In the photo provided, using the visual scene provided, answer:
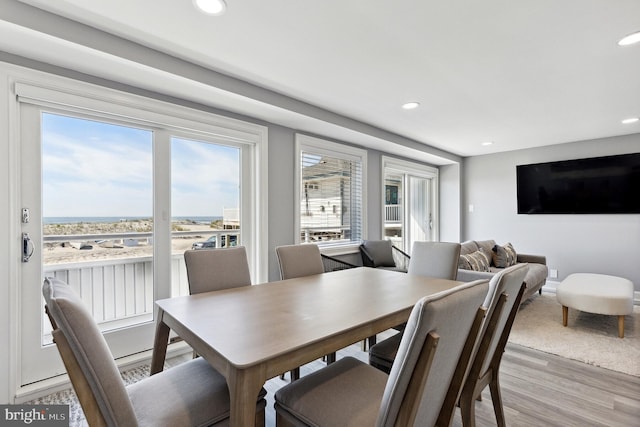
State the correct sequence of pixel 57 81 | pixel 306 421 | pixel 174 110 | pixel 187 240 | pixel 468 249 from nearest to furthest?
pixel 306 421 → pixel 57 81 → pixel 174 110 → pixel 187 240 → pixel 468 249

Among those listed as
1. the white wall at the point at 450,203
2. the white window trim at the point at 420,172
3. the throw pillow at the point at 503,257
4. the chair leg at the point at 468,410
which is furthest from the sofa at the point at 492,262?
the chair leg at the point at 468,410

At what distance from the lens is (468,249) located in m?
4.05

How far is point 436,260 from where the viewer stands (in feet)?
8.27

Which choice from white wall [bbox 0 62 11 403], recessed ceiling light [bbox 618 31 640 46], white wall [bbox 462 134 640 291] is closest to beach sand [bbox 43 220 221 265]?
white wall [bbox 0 62 11 403]

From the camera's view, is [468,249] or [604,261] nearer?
[468,249]

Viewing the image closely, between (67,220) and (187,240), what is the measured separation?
0.88m

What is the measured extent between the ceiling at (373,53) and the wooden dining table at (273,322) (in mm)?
1587

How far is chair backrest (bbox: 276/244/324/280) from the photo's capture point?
2.40 metres

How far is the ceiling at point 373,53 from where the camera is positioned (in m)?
1.66

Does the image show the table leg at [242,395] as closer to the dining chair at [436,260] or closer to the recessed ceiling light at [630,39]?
the dining chair at [436,260]

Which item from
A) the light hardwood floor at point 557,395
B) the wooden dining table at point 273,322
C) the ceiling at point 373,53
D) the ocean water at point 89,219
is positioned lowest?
the light hardwood floor at point 557,395

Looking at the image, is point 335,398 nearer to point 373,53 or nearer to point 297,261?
point 297,261

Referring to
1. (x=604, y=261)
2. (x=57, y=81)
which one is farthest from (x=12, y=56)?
(x=604, y=261)

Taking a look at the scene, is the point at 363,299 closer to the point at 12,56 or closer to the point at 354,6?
the point at 354,6
